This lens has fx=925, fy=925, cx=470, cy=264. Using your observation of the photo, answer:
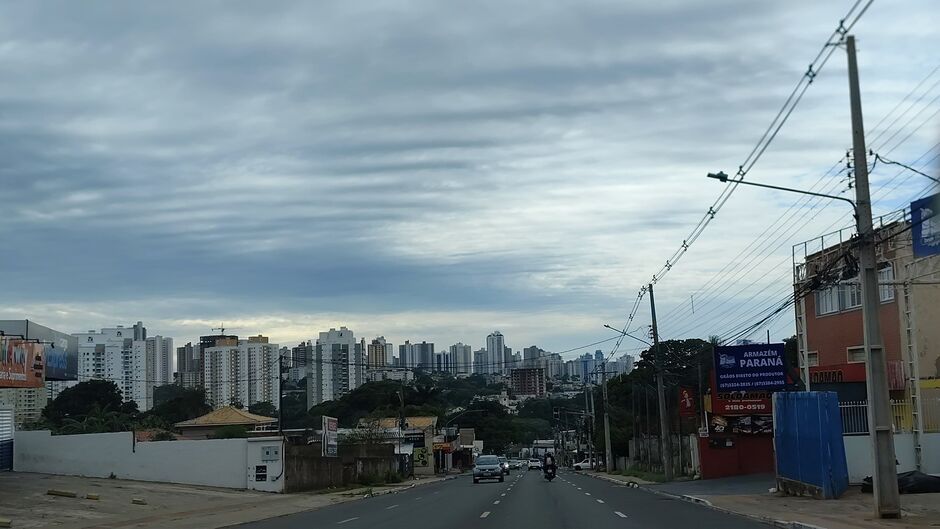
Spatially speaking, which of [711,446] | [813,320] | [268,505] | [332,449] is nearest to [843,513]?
[268,505]

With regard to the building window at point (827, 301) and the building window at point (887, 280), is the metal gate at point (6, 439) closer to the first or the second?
the building window at point (827, 301)

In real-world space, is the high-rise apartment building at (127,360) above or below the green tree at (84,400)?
above

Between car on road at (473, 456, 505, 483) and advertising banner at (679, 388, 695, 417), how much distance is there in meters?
12.5

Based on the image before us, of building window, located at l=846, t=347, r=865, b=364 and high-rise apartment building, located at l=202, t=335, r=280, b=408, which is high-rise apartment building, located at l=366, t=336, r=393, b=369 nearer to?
high-rise apartment building, located at l=202, t=335, r=280, b=408

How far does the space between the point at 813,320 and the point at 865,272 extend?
95.2 feet

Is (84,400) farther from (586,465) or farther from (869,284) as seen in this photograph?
(869,284)

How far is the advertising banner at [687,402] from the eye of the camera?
52.5m

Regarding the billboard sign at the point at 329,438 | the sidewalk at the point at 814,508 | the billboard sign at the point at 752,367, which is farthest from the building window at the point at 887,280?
the billboard sign at the point at 329,438

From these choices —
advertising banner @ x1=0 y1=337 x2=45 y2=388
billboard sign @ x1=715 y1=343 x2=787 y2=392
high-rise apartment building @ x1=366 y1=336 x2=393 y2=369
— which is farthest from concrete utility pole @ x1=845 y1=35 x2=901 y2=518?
high-rise apartment building @ x1=366 y1=336 x2=393 y2=369

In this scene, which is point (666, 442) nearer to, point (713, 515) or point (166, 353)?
point (713, 515)

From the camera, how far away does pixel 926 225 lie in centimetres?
2352

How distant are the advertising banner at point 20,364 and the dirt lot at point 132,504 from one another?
3.80 metres

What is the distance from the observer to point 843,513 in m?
21.5

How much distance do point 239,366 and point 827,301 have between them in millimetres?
98444
